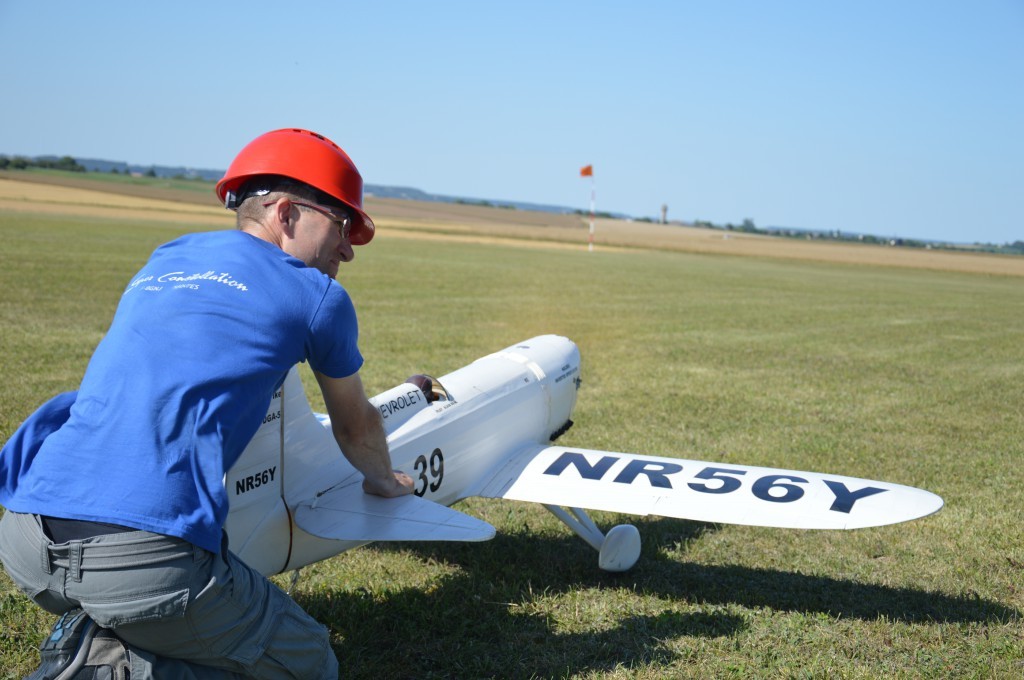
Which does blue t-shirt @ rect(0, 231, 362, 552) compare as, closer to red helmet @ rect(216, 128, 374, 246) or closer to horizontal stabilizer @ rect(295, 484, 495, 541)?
red helmet @ rect(216, 128, 374, 246)

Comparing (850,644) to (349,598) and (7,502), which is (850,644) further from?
(7,502)

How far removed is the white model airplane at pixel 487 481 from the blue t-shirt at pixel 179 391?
852mm

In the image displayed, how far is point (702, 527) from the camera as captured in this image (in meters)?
6.10

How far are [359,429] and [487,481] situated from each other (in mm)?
2271

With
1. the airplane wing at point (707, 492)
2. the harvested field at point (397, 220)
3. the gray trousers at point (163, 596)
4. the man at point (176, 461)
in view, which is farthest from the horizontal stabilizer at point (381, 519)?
the harvested field at point (397, 220)

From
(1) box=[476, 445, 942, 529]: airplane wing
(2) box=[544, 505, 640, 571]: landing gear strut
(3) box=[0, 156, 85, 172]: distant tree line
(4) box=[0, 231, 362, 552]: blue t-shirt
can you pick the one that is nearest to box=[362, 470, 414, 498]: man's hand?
(4) box=[0, 231, 362, 552]: blue t-shirt

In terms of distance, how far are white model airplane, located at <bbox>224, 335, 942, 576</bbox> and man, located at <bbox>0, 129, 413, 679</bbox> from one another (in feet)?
2.43

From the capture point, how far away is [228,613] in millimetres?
2420

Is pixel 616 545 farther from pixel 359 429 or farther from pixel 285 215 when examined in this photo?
pixel 285 215

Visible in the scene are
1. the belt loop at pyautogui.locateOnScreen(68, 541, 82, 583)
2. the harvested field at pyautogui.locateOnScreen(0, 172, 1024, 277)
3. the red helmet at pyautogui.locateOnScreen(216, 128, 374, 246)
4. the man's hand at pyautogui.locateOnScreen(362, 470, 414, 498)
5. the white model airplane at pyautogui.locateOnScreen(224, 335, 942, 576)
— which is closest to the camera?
the belt loop at pyautogui.locateOnScreen(68, 541, 82, 583)

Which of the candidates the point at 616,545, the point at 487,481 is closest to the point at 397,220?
the point at 487,481

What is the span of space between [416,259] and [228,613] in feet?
101

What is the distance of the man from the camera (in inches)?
88.3

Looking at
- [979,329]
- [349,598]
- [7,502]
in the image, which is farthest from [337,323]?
[979,329]
